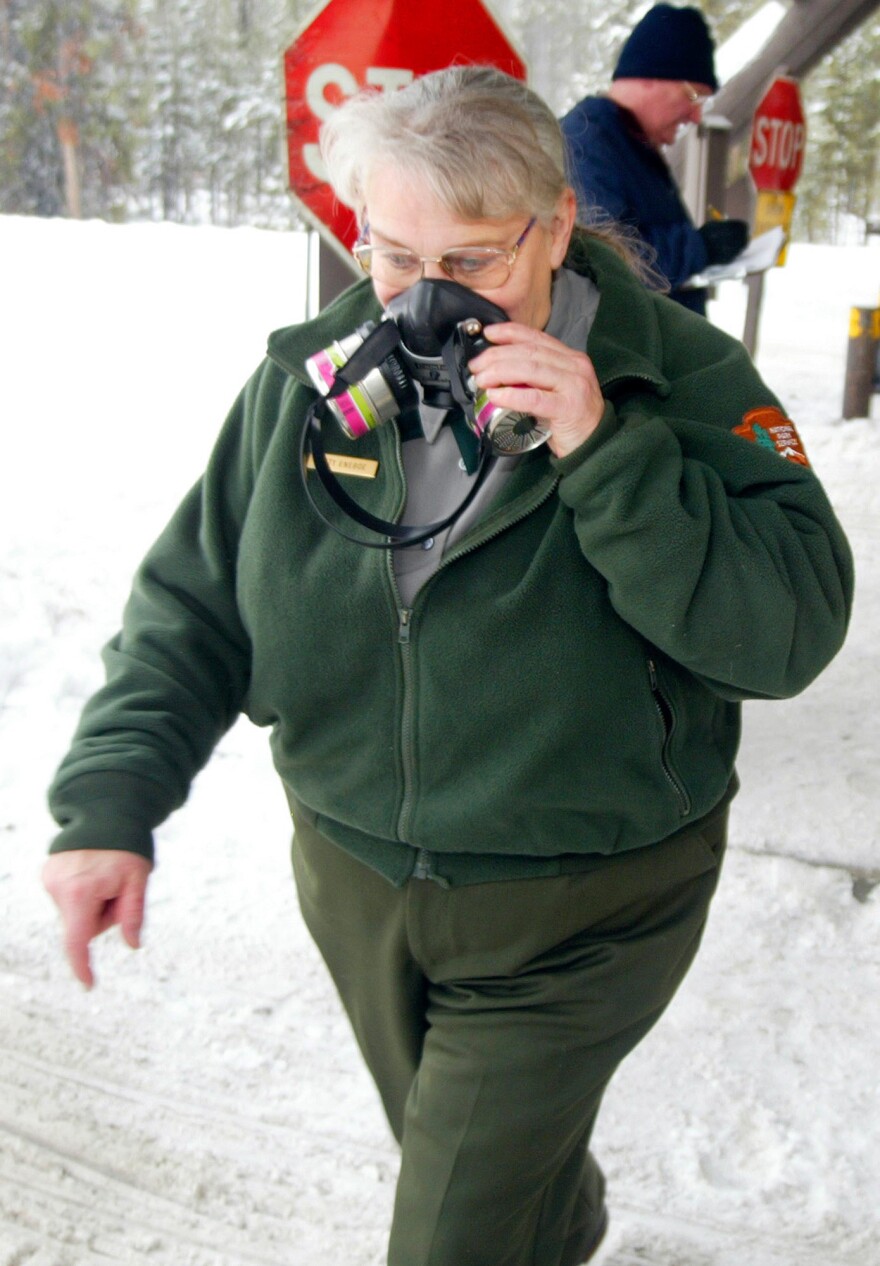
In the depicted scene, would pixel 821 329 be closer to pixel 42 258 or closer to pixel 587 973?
pixel 42 258

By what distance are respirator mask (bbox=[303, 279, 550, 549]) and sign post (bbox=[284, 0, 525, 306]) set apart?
2.02m

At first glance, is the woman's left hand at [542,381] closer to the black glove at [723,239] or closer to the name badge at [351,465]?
the name badge at [351,465]

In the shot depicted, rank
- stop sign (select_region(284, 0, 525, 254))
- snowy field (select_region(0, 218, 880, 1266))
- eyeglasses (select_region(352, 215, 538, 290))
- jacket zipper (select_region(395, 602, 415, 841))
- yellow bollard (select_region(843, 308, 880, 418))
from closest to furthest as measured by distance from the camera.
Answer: eyeglasses (select_region(352, 215, 538, 290)) → jacket zipper (select_region(395, 602, 415, 841)) → snowy field (select_region(0, 218, 880, 1266)) → stop sign (select_region(284, 0, 525, 254)) → yellow bollard (select_region(843, 308, 880, 418))

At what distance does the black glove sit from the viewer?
4.71 meters

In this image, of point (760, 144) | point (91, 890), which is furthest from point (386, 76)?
point (760, 144)

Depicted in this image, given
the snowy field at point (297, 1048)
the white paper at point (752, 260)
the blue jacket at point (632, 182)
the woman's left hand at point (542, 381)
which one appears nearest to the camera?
the woman's left hand at point (542, 381)

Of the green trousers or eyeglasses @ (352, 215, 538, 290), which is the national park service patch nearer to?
eyeglasses @ (352, 215, 538, 290)

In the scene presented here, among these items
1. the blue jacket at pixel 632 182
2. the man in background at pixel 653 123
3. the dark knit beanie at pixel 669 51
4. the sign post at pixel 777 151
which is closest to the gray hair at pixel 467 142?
the blue jacket at pixel 632 182

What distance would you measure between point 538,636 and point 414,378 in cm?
38

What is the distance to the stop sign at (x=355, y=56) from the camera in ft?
11.8

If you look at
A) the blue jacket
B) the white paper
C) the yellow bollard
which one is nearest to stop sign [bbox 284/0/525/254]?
the blue jacket

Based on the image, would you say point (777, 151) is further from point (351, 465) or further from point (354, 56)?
point (351, 465)

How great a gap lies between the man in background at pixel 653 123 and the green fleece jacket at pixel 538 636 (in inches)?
87.4

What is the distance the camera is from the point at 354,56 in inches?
143
